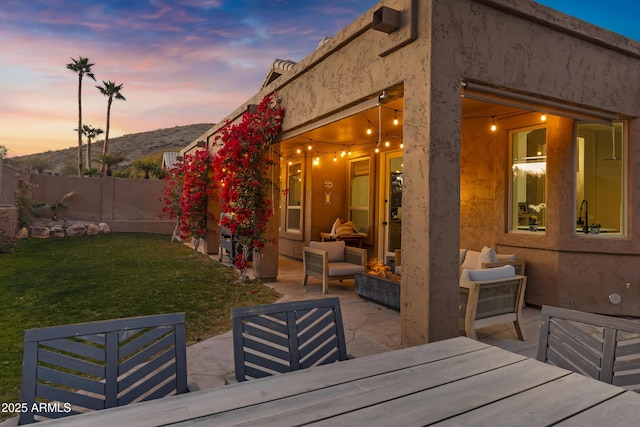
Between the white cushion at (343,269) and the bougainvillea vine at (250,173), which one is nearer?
the white cushion at (343,269)

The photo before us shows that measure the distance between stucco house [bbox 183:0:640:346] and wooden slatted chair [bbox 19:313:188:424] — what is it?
88.9 inches

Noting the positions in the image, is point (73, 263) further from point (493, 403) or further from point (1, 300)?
point (493, 403)

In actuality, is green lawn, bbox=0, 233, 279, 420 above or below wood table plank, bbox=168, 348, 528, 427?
below

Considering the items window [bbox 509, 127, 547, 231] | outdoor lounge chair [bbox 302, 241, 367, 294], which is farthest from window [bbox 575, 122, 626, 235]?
outdoor lounge chair [bbox 302, 241, 367, 294]

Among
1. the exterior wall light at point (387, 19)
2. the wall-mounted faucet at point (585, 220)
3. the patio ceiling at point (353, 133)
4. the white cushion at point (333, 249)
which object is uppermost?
the exterior wall light at point (387, 19)

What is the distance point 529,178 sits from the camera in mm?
5797

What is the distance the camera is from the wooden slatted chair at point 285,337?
1.79m

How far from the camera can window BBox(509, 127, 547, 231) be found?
5.64 meters

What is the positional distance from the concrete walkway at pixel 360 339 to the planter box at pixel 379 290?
11 centimetres

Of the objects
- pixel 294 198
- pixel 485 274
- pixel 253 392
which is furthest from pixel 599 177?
pixel 294 198

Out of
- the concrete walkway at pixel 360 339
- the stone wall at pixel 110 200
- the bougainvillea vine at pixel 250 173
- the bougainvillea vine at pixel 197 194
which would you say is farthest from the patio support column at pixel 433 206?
the stone wall at pixel 110 200

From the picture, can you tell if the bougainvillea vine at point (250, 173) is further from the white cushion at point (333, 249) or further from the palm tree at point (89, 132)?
the palm tree at point (89, 132)

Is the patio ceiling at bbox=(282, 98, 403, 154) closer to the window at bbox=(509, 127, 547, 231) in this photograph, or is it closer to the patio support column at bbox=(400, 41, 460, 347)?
the patio support column at bbox=(400, 41, 460, 347)

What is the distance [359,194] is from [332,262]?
10.4ft
